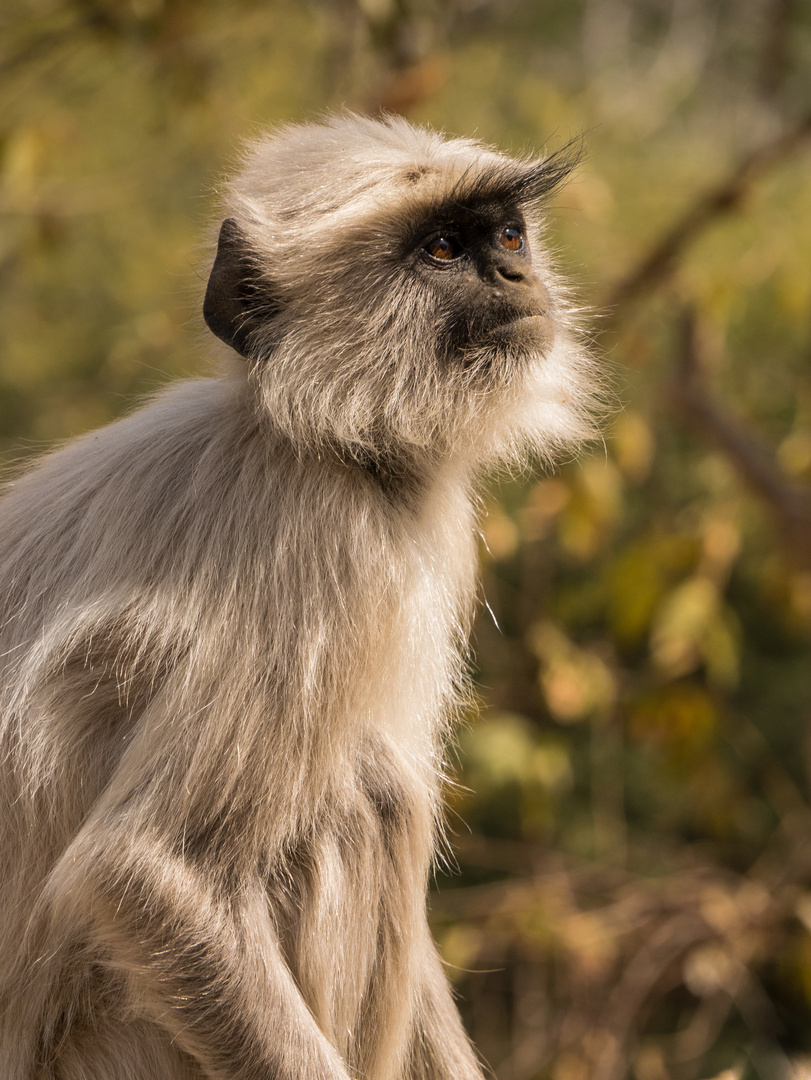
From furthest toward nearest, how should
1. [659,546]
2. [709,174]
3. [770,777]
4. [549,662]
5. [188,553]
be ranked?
[709,174] → [770,777] → [549,662] → [659,546] → [188,553]

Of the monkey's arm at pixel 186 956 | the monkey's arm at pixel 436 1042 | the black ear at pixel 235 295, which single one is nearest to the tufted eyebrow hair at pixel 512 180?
the black ear at pixel 235 295

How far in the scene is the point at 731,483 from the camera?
19.0 ft

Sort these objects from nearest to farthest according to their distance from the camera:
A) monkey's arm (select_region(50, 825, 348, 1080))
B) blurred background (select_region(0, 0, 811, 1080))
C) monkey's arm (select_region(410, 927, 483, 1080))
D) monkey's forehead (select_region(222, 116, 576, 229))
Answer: monkey's arm (select_region(50, 825, 348, 1080)) → monkey's forehead (select_region(222, 116, 576, 229)) → monkey's arm (select_region(410, 927, 483, 1080)) → blurred background (select_region(0, 0, 811, 1080))

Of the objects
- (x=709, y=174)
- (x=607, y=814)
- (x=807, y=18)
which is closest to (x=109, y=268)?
(x=709, y=174)

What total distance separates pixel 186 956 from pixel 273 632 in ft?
1.97

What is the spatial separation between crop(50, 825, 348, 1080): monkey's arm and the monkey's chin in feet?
4.08

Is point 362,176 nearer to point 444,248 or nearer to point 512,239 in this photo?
point 444,248

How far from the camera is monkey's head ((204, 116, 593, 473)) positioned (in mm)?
2514

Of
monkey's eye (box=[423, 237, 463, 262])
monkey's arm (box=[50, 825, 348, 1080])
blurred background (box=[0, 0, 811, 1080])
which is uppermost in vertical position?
monkey's eye (box=[423, 237, 463, 262])

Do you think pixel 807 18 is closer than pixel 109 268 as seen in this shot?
No

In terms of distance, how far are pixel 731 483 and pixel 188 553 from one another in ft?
13.1

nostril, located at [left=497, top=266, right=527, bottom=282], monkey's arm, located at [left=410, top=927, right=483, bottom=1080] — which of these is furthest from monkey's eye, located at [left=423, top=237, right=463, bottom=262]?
monkey's arm, located at [left=410, top=927, right=483, bottom=1080]

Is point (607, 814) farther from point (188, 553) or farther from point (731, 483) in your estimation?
point (188, 553)

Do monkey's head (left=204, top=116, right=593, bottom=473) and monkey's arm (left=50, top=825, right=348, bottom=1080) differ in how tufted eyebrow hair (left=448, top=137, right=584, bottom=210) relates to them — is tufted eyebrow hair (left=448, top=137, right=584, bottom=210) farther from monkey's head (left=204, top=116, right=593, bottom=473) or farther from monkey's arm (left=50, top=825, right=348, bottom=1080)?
monkey's arm (left=50, top=825, right=348, bottom=1080)
